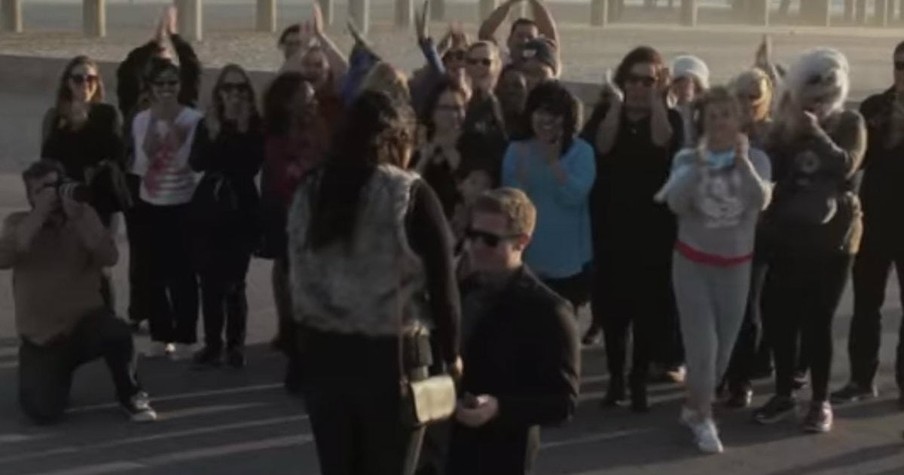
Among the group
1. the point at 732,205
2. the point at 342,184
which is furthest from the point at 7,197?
the point at 342,184

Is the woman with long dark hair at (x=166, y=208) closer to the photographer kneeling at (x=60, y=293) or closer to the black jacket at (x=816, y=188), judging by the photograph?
the photographer kneeling at (x=60, y=293)

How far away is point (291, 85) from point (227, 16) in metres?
38.3

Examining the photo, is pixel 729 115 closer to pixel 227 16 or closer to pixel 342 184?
pixel 342 184

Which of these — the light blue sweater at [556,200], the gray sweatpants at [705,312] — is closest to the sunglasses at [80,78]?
the light blue sweater at [556,200]

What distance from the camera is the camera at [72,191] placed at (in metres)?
9.48

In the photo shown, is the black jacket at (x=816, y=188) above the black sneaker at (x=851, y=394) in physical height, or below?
above

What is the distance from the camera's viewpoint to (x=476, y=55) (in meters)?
10.3

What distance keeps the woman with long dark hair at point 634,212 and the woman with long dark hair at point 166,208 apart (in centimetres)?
214

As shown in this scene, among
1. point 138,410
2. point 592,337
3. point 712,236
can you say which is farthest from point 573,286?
point 138,410

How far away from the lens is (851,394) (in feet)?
33.3

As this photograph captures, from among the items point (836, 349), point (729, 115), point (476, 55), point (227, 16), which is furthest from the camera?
point (227, 16)

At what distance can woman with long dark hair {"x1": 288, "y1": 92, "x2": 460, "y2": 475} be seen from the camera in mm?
6266

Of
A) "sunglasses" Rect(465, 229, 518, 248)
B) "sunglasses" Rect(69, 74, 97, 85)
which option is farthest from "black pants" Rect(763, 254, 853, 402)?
"sunglasses" Rect(465, 229, 518, 248)

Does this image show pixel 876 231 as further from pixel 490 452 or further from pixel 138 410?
pixel 490 452
